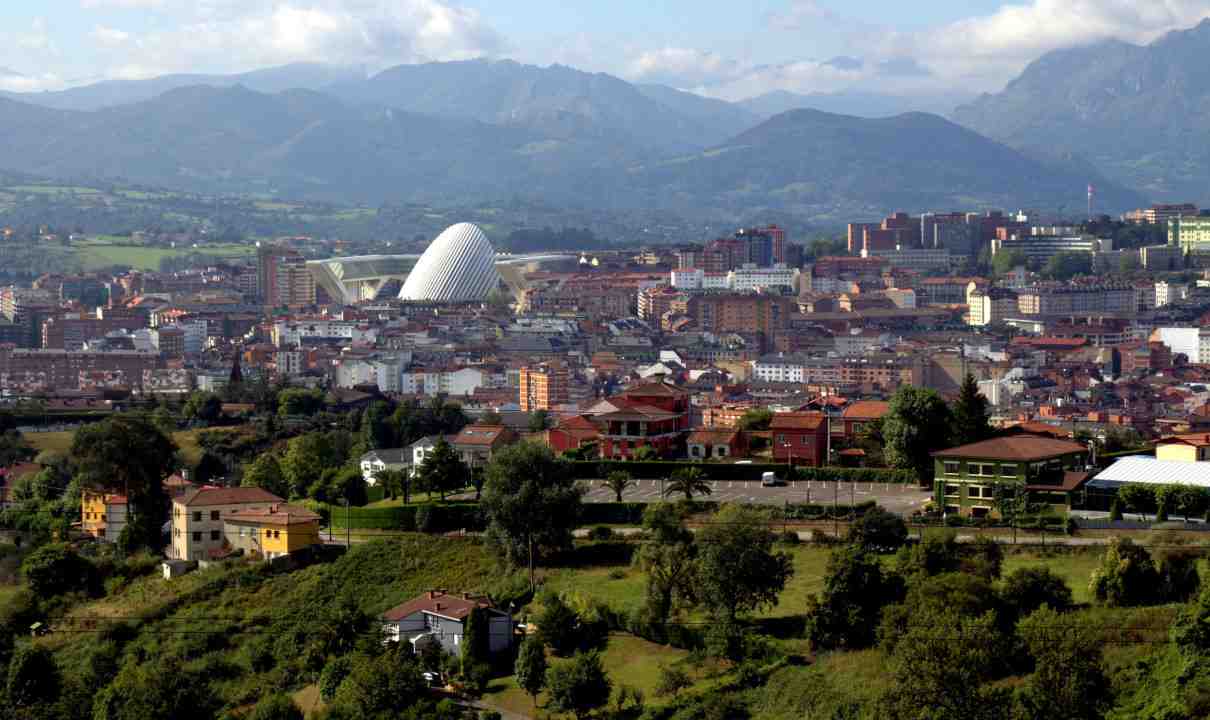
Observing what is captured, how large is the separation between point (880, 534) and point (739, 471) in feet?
12.1

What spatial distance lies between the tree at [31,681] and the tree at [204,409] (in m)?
14.4

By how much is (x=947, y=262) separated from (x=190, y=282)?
2766 centimetres

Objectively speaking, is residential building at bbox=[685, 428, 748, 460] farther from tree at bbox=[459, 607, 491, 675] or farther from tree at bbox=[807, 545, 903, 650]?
tree at bbox=[807, 545, 903, 650]

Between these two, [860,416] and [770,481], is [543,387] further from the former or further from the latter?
[770,481]

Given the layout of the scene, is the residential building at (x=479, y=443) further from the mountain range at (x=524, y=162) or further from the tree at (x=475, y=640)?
the mountain range at (x=524, y=162)

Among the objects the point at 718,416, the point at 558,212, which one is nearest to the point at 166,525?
the point at 718,416

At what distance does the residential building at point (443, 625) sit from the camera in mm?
14273

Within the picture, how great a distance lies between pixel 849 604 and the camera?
1333 centimetres

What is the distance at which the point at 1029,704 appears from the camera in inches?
449

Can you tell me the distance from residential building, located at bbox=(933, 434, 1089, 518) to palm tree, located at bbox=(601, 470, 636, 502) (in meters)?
2.65

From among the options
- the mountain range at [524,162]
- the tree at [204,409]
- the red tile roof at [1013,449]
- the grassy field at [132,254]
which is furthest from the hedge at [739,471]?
the mountain range at [524,162]

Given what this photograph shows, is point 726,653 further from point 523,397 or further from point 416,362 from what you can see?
point 416,362

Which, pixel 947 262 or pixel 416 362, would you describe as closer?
pixel 416 362

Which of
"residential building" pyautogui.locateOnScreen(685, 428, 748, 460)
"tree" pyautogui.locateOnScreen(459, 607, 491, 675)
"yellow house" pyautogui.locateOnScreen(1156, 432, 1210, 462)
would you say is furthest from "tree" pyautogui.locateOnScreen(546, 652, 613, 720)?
"yellow house" pyautogui.locateOnScreen(1156, 432, 1210, 462)
